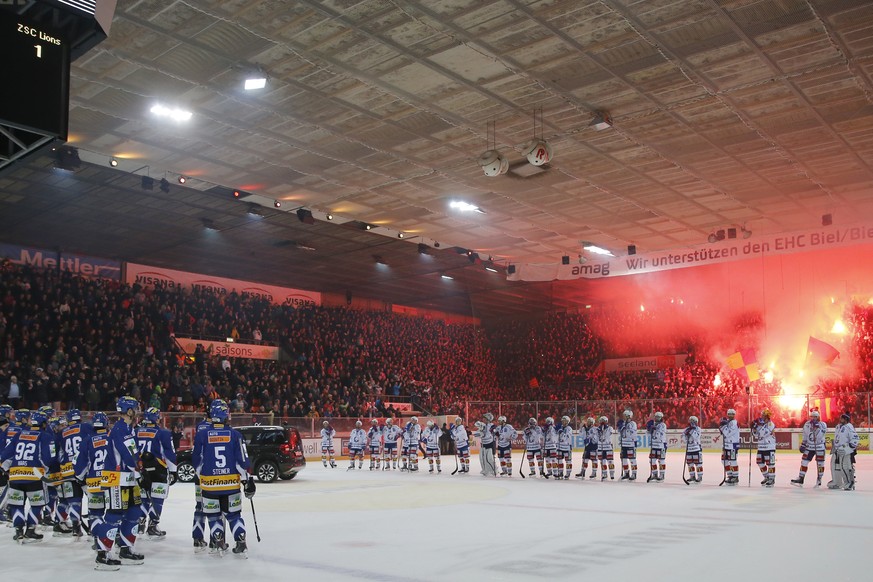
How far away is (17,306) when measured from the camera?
26.1 metres

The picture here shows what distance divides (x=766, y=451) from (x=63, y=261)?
26697 mm

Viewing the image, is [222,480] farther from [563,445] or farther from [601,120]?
[563,445]

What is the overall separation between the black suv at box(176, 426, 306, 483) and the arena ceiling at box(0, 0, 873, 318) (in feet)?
23.4

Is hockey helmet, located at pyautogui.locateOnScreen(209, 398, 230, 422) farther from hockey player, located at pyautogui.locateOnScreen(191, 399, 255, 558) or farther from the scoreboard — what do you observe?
the scoreboard

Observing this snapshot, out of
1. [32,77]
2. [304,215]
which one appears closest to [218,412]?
[32,77]

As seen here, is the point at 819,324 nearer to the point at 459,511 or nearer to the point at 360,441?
the point at 360,441

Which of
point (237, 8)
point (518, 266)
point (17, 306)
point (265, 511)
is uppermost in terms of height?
point (237, 8)

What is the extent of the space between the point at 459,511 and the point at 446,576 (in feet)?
19.5

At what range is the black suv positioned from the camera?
19.9 m

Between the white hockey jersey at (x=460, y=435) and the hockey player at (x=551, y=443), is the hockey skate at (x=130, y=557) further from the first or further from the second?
the white hockey jersey at (x=460, y=435)

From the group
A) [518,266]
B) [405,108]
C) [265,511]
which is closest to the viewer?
[265,511]

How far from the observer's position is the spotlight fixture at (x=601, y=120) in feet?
56.6

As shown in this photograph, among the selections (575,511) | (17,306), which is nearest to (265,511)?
(575,511)

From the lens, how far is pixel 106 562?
28.1 ft
